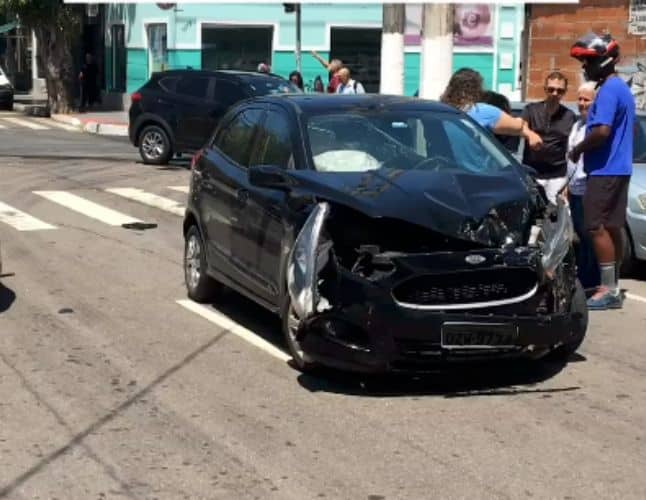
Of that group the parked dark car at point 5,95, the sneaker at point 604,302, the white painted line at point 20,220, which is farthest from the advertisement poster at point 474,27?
the sneaker at point 604,302

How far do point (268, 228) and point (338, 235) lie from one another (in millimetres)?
854

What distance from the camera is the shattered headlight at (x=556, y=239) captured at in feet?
20.2

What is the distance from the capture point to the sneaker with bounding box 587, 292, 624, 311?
841cm

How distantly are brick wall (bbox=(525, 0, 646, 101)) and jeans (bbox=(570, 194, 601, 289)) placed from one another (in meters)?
10.8

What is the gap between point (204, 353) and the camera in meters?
7.06

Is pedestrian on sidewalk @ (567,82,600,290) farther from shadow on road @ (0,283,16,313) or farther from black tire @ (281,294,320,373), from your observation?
shadow on road @ (0,283,16,313)

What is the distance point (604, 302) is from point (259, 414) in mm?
3632

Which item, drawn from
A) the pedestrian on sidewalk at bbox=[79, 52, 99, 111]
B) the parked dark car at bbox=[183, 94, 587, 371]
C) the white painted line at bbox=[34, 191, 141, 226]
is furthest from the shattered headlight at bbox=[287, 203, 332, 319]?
the pedestrian on sidewalk at bbox=[79, 52, 99, 111]

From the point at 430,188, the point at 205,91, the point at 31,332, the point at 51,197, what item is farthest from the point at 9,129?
the point at 430,188

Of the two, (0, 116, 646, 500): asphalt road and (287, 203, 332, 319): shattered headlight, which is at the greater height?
(287, 203, 332, 319): shattered headlight

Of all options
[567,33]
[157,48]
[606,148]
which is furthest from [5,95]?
[606,148]

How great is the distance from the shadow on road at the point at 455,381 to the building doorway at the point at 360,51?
2665 cm

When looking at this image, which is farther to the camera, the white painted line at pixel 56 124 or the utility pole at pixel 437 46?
the white painted line at pixel 56 124

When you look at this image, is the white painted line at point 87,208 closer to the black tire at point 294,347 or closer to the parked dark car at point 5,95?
the black tire at point 294,347
